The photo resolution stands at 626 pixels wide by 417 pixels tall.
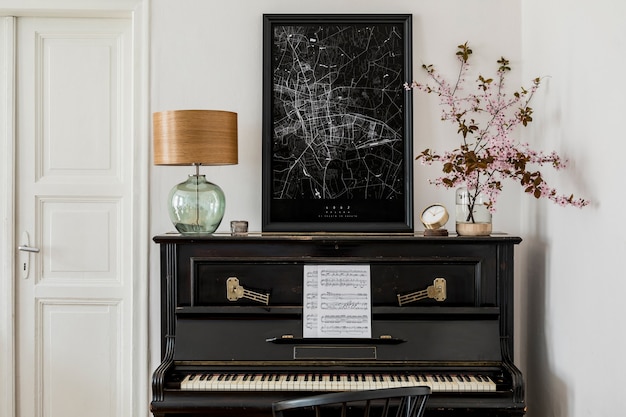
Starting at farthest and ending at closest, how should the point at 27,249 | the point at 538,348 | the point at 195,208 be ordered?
the point at 27,249, the point at 538,348, the point at 195,208

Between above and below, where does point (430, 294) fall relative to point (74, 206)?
below

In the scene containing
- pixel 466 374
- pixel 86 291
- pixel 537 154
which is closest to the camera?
pixel 466 374

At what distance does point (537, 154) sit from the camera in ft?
10.0

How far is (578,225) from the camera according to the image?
2.58 m

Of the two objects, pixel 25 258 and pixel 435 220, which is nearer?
pixel 435 220

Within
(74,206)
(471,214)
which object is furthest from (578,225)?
(74,206)

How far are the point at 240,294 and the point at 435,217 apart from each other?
2.85 feet

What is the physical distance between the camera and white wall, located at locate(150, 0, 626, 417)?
247 cm

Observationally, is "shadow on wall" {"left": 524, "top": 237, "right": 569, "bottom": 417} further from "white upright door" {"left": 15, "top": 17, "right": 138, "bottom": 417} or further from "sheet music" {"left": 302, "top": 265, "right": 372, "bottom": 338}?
"white upright door" {"left": 15, "top": 17, "right": 138, "bottom": 417}

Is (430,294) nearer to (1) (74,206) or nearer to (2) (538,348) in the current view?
(2) (538,348)

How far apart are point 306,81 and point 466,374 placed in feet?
4.84

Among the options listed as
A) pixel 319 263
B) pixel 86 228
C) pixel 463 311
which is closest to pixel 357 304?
pixel 319 263

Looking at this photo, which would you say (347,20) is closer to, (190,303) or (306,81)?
(306,81)

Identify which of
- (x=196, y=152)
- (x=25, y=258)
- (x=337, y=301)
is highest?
(x=196, y=152)
